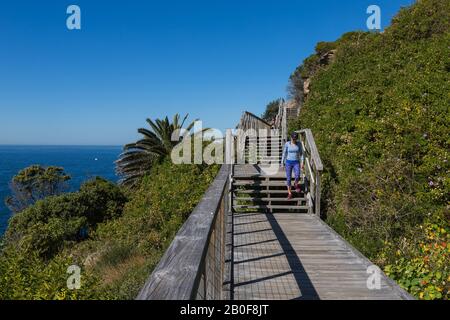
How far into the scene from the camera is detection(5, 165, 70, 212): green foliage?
108ft

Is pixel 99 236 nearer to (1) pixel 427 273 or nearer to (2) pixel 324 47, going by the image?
(1) pixel 427 273

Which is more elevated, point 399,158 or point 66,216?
point 399,158

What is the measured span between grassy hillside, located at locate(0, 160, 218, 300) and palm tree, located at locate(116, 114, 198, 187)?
1.51 meters

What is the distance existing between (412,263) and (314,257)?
135 centimetres

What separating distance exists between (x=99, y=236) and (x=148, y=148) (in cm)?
682

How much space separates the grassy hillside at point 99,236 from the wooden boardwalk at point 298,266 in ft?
6.71

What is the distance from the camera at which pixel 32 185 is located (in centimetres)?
3359

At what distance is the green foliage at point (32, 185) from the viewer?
108 ft

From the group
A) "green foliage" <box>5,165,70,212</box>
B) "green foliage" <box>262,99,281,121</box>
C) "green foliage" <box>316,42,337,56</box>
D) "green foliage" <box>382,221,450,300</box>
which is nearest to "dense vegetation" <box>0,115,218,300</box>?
"green foliage" <box>382,221,450,300</box>

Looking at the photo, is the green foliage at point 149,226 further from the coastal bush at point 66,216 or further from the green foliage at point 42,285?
the coastal bush at point 66,216

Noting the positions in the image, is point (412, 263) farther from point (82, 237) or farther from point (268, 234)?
point (82, 237)

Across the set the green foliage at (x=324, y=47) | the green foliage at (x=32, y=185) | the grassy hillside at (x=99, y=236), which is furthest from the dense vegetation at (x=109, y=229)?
the green foliage at (x=324, y=47)

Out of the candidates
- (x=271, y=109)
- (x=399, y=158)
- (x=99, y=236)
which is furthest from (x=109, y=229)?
(x=271, y=109)
